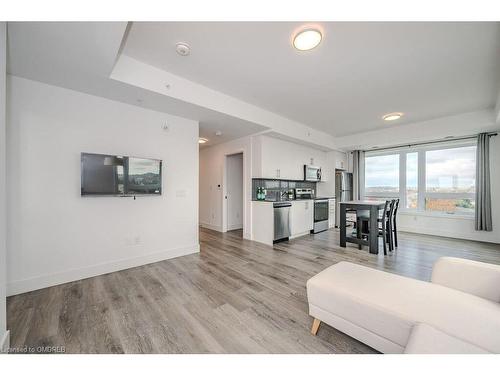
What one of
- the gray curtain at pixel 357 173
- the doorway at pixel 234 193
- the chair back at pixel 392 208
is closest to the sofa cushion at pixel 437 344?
the chair back at pixel 392 208

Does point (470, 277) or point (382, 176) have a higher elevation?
point (382, 176)

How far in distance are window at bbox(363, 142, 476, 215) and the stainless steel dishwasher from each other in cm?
357

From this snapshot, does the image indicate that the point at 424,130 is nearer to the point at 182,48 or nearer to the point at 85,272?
the point at 182,48

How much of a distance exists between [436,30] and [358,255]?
3101 mm

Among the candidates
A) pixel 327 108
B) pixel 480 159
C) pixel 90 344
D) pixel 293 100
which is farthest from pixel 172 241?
pixel 480 159

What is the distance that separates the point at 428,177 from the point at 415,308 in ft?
18.5

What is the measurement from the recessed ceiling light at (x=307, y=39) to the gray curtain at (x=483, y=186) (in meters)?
5.00

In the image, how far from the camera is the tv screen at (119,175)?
2.48 metres

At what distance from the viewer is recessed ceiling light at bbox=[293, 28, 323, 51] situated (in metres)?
1.83

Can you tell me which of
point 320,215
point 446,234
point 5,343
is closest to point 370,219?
point 320,215

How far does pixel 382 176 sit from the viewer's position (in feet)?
19.7

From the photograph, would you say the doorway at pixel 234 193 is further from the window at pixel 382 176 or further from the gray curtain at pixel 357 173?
the window at pixel 382 176

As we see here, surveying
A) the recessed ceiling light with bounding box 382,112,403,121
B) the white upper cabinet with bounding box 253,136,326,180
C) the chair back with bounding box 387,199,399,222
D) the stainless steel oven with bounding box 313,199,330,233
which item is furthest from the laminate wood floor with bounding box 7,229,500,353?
the recessed ceiling light with bounding box 382,112,403,121
